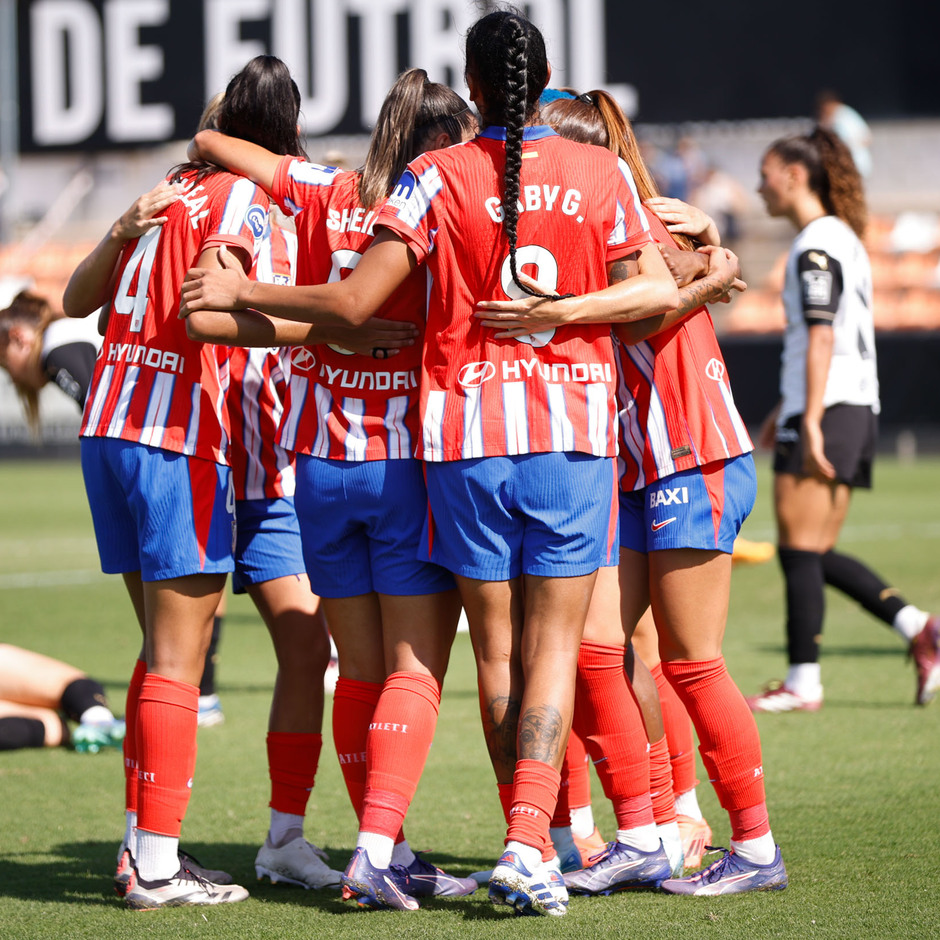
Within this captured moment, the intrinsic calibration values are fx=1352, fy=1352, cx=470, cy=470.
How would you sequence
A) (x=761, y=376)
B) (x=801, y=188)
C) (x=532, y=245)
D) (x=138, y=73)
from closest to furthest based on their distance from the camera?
(x=532, y=245) → (x=801, y=188) → (x=761, y=376) → (x=138, y=73)

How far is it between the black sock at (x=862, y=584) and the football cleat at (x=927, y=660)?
173mm

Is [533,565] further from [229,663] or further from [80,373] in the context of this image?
[229,663]

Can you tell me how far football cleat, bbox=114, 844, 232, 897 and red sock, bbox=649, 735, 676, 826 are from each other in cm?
111

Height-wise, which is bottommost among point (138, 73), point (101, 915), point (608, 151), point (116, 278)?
point (101, 915)

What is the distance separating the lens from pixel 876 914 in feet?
9.79

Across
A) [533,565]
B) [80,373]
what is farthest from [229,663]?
[533,565]

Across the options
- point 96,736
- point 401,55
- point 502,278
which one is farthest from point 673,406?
point 401,55

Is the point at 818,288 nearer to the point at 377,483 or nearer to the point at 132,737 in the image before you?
the point at 377,483

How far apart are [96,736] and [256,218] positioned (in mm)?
2555

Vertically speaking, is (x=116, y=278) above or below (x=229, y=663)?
above

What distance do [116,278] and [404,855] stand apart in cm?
161

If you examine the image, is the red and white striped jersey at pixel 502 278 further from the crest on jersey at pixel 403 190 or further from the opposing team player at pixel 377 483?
the opposing team player at pixel 377 483

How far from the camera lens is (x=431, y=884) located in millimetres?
3250

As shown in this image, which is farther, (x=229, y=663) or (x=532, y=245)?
(x=229, y=663)
